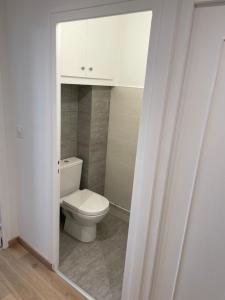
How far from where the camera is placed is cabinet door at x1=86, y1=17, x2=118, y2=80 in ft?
6.24

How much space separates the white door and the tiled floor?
718 mm

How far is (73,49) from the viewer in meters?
1.78

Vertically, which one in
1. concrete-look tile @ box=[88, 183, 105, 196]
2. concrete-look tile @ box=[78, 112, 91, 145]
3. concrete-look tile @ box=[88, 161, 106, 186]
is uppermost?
concrete-look tile @ box=[78, 112, 91, 145]

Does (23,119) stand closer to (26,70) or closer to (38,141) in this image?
(38,141)

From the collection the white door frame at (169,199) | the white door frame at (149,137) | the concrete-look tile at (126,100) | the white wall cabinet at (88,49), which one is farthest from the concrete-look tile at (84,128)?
the white door frame at (169,199)

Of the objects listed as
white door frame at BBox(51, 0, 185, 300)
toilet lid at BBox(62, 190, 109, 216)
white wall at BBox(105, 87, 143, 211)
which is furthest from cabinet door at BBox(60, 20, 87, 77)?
toilet lid at BBox(62, 190, 109, 216)

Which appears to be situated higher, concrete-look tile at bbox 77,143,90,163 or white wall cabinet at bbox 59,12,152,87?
white wall cabinet at bbox 59,12,152,87

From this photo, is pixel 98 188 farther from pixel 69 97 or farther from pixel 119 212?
pixel 69 97

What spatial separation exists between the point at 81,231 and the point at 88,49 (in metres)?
1.72

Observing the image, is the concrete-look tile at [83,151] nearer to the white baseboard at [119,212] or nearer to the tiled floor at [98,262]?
the white baseboard at [119,212]

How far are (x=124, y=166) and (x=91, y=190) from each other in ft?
1.57

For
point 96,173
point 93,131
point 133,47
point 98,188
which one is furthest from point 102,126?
point 133,47

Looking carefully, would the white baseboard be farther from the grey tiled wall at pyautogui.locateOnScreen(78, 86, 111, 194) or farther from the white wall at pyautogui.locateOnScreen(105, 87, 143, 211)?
the grey tiled wall at pyautogui.locateOnScreen(78, 86, 111, 194)

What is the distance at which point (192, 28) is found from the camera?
0.93m
